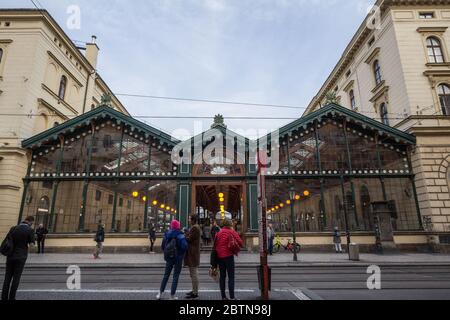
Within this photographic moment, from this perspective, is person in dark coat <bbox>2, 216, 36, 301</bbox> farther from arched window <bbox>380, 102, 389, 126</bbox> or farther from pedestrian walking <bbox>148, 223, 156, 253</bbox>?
arched window <bbox>380, 102, 389, 126</bbox>

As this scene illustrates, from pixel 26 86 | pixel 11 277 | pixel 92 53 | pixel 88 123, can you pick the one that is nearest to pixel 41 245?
pixel 88 123

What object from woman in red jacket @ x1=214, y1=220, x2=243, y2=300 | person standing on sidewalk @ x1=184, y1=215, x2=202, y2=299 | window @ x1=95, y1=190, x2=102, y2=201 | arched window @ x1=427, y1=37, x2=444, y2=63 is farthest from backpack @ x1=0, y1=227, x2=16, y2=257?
arched window @ x1=427, y1=37, x2=444, y2=63

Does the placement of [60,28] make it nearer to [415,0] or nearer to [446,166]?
[415,0]

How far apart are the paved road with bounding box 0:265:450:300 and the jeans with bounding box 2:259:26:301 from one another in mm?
503

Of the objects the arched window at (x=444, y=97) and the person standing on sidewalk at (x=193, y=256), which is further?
the arched window at (x=444, y=97)

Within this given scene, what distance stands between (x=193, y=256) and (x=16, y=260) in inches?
151

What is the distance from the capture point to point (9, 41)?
2162 cm

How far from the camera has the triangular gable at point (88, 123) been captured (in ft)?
63.1

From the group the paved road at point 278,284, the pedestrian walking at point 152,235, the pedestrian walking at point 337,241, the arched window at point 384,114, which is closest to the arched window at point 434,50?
the arched window at point 384,114

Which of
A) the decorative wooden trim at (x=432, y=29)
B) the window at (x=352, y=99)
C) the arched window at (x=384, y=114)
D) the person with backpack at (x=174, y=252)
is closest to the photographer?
the person with backpack at (x=174, y=252)

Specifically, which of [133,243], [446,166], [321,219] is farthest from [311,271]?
[446,166]

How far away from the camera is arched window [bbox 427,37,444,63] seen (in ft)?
68.7

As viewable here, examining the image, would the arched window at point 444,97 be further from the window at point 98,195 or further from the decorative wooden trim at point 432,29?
the window at point 98,195

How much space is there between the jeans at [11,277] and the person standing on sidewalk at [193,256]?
3.59 metres
